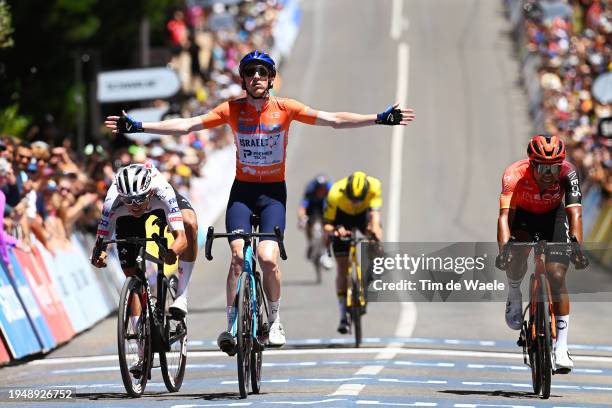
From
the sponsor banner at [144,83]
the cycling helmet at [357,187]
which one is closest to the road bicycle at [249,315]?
the cycling helmet at [357,187]

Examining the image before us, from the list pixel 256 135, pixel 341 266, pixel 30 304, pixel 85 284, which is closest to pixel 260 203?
pixel 256 135

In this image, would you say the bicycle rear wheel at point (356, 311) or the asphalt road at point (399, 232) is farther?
the bicycle rear wheel at point (356, 311)

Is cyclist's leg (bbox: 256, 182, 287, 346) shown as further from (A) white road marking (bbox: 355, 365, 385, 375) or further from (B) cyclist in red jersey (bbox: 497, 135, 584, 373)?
(A) white road marking (bbox: 355, 365, 385, 375)

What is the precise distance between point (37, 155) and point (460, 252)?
7406 mm

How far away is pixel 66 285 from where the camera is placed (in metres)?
19.4

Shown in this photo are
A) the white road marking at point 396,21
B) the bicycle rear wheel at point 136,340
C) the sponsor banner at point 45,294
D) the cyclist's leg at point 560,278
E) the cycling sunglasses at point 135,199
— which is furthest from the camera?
the white road marking at point 396,21

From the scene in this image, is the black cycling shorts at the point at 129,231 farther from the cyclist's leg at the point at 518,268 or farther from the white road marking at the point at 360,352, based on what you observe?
the white road marking at the point at 360,352

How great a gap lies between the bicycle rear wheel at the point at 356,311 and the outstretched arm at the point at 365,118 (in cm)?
487

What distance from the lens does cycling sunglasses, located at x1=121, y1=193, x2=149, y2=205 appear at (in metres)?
12.4

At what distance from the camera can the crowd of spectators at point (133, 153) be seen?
18406 mm

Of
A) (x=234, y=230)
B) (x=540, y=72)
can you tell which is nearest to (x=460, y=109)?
(x=540, y=72)

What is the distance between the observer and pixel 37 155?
785 inches

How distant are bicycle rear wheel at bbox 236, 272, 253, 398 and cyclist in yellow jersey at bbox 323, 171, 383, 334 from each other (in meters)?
5.59

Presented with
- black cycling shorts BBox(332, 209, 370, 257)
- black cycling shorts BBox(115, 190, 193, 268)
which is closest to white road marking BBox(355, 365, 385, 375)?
black cycling shorts BBox(115, 190, 193, 268)
